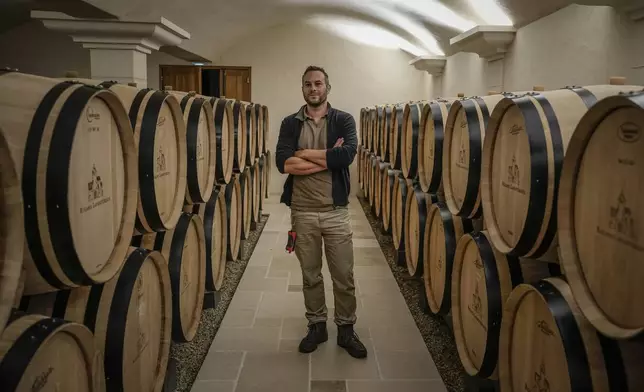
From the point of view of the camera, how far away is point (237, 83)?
10.2 m

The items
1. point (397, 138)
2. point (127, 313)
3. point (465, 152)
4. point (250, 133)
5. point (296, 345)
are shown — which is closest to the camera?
point (127, 313)

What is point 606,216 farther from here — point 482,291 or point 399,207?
point 399,207

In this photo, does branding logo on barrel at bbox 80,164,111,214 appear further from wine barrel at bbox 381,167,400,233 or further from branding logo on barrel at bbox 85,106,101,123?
wine barrel at bbox 381,167,400,233

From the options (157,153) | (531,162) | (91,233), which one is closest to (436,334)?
(531,162)

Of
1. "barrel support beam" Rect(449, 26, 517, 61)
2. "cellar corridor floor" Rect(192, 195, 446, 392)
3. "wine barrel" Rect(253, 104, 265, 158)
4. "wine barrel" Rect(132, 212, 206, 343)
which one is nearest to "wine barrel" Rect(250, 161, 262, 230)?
"wine barrel" Rect(253, 104, 265, 158)

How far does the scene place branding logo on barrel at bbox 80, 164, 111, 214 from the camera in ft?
5.84

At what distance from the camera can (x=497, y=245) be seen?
2207mm

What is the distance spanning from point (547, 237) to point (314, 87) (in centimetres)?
181

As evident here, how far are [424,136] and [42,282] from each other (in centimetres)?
280

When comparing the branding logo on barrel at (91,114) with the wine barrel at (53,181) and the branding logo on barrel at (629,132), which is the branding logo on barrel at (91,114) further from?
the branding logo on barrel at (629,132)

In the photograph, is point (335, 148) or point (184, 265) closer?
point (184, 265)

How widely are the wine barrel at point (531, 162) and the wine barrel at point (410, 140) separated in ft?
5.22

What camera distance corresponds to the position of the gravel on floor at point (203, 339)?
3.08 metres

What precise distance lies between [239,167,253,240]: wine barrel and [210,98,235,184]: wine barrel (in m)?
0.80
